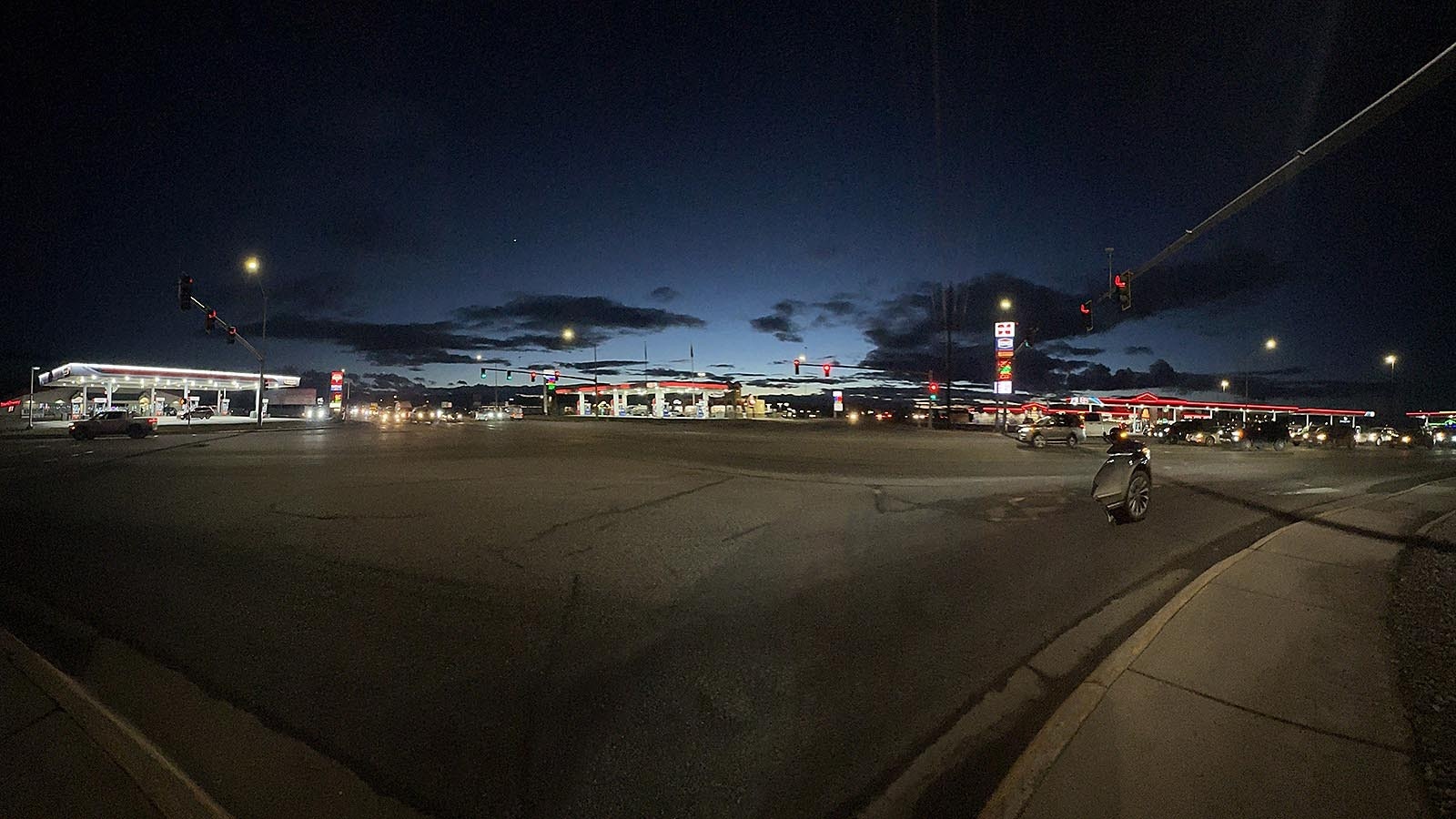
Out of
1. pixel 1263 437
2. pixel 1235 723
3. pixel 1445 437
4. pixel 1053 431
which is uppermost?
pixel 1053 431

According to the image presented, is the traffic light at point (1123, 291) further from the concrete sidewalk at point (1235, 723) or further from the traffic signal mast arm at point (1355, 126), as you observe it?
the concrete sidewalk at point (1235, 723)

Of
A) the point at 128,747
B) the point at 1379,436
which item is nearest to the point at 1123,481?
the point at 128,747

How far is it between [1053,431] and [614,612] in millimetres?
33598

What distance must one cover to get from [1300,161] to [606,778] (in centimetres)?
1312

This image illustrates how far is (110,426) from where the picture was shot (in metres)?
34.9

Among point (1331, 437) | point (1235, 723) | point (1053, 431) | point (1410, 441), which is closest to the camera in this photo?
point (1235, 723)

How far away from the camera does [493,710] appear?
13.5ft

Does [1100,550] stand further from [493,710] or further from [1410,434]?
[1410,434]

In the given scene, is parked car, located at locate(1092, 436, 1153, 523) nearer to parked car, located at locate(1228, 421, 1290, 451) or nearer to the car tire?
the car tire

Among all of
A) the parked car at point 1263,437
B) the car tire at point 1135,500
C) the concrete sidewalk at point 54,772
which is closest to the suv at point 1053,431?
the parked car at point 1263,437

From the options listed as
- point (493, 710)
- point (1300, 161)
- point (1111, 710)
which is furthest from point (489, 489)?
point (1300, 161)

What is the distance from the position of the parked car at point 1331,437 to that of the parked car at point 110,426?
228 feet

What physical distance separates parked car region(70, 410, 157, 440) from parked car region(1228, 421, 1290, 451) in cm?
5845

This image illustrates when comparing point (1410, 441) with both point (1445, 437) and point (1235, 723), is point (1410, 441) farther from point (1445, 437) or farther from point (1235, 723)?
point (1235, 723)
